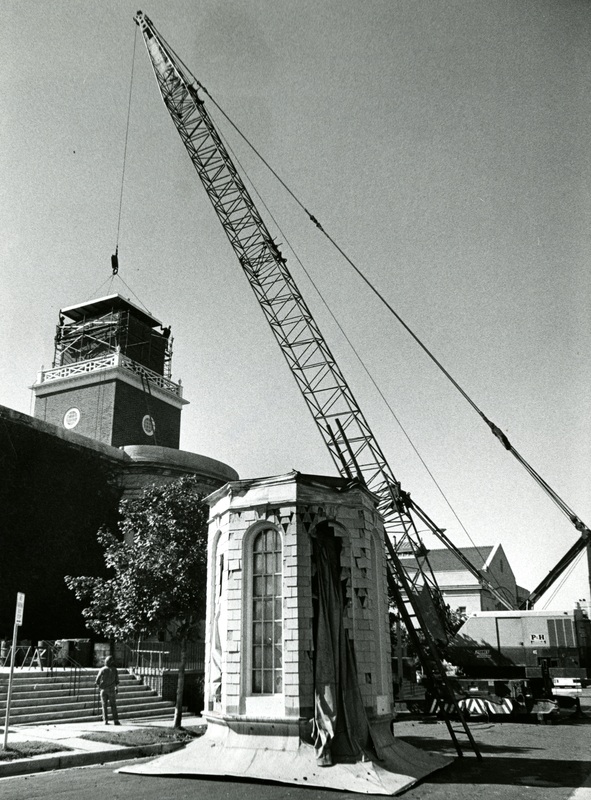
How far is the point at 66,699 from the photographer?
19.7 m

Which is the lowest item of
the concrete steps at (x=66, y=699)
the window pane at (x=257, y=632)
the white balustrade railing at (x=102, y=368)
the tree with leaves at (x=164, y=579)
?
the concrete steps at (x=66, y=699)

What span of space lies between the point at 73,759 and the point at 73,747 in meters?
1.08

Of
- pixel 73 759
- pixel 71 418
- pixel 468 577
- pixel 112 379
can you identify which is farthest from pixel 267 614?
pixel 468 577

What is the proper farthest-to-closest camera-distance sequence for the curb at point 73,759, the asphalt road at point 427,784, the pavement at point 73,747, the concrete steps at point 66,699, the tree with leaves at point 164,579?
the tree with leaves at point 164,579 → the concrete steps at point 66,699 → the pavement at point 73,747 → the curb at point 73,759 → the asphalt road at point 427,784

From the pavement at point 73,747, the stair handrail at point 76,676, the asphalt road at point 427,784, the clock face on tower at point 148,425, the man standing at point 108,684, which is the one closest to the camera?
the asphalt road at point 427,784

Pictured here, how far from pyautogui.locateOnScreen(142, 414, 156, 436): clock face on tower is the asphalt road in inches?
1030

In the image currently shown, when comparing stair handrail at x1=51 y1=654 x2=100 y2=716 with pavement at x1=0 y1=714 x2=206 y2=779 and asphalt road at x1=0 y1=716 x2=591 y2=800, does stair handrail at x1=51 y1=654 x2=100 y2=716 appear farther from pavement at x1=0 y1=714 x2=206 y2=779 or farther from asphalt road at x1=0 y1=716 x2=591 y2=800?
asphalt road at x1=0 y1=716 x2=591 y2=800

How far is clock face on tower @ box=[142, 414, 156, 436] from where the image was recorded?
38.5m

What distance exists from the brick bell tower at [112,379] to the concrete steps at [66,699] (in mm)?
16014

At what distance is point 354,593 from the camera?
42.7 feet

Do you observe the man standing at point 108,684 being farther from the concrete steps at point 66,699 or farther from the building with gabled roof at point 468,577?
the building with gabled roof at point 468,577

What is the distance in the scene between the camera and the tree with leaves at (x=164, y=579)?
18.6m

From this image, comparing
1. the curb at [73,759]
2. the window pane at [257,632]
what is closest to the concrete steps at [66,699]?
the curb at [73,759]

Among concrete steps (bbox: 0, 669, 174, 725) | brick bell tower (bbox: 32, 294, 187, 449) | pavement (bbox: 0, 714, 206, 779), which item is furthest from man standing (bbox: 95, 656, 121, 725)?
brick bell tower (bbox: 32, 294, 187, 449)
